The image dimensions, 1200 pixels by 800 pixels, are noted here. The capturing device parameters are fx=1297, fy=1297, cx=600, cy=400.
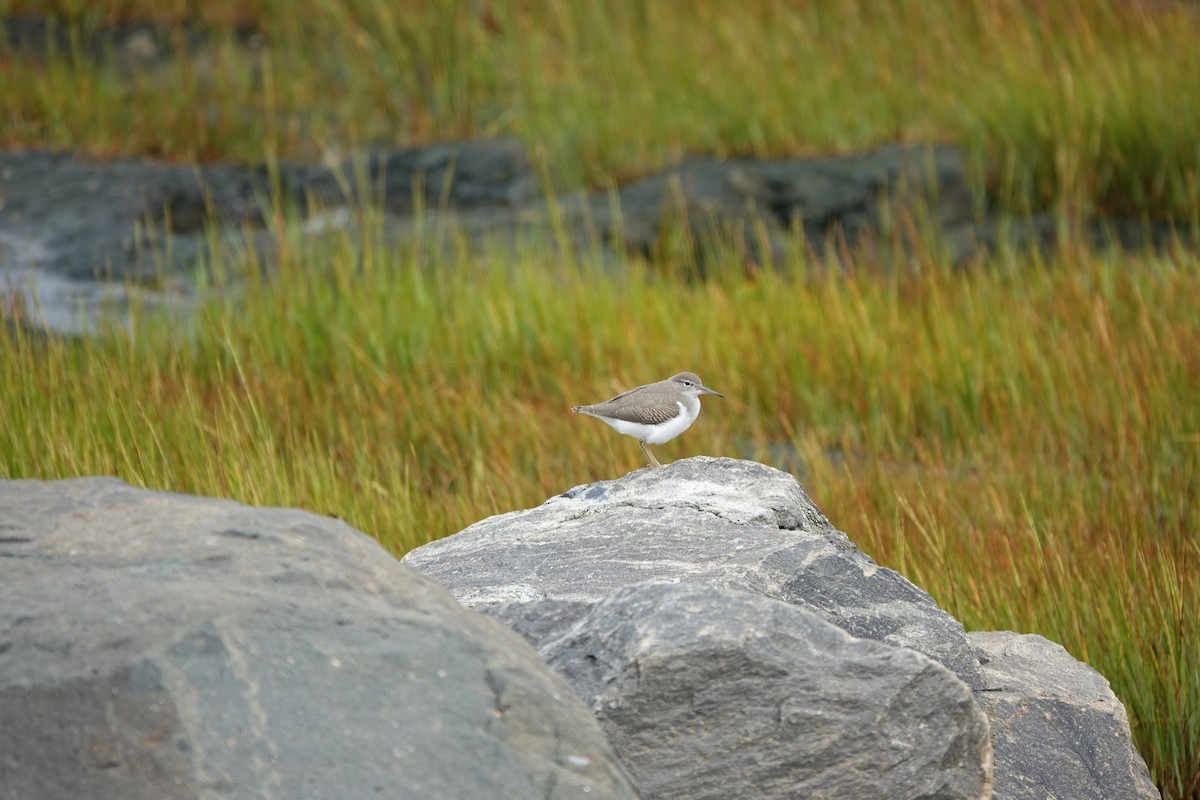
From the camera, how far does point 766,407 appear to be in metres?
6.44

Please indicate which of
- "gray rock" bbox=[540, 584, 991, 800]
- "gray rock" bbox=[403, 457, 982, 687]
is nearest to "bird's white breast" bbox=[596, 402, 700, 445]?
"gray rock" bbox=[403, 457, 982, 687]

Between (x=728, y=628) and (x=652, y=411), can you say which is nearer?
(x=728, y=628)

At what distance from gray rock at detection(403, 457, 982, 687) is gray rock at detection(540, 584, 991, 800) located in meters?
0.28

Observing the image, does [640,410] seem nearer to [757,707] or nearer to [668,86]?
[757,707]

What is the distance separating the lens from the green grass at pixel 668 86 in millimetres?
8852

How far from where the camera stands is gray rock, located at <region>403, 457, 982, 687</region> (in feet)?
9.19

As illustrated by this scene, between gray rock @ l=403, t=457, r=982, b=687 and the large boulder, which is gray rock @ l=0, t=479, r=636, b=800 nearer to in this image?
the large boulder

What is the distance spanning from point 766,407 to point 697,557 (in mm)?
3586

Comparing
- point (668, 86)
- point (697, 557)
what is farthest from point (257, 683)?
point (668, 86)

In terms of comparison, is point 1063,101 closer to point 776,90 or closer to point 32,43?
point 776,90

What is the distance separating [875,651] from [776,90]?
8153 millimetres

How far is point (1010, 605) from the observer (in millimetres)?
3904

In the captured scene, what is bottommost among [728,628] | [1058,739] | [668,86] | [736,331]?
[736,331]

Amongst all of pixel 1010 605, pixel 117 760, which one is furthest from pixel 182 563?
pixel 1010 605
